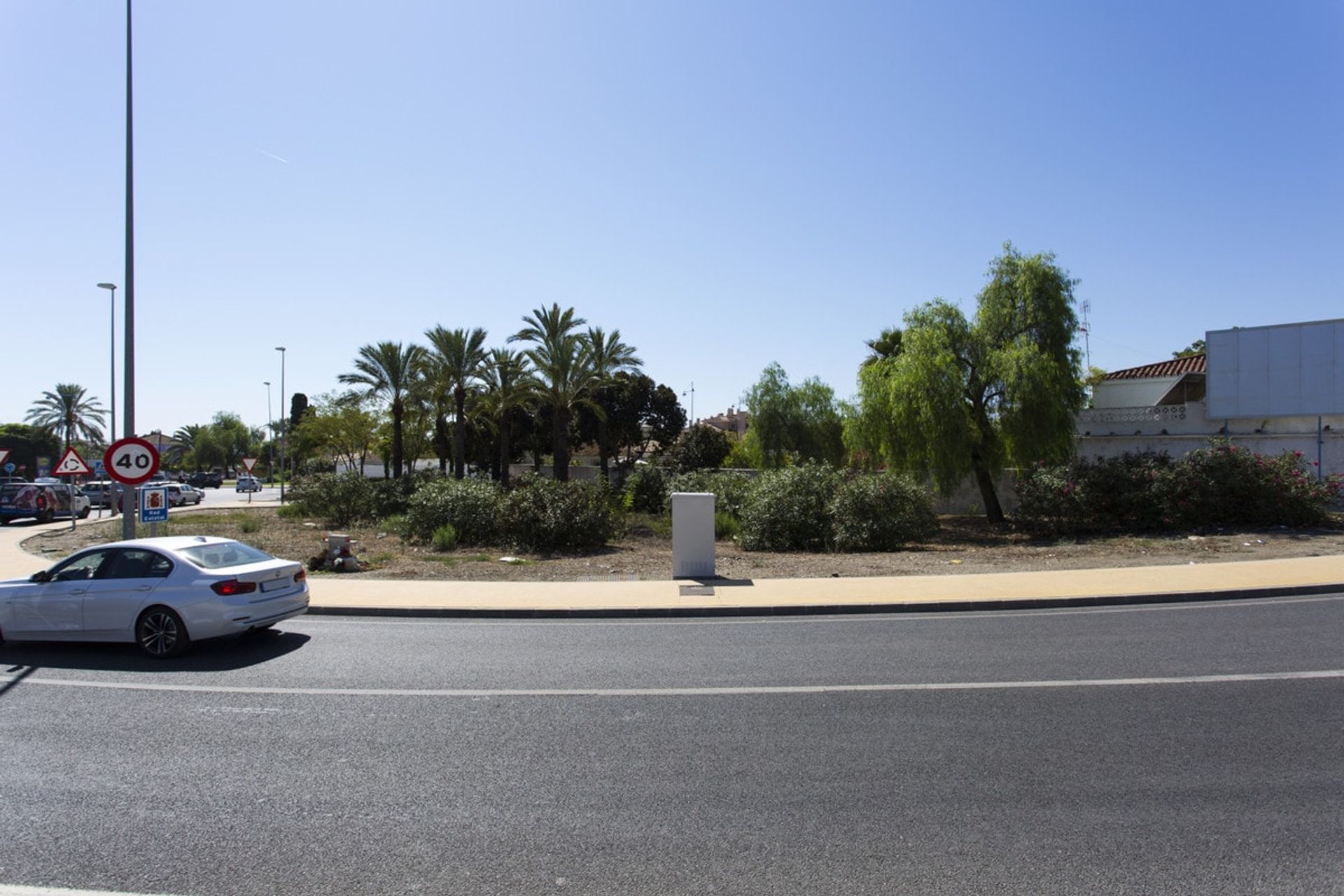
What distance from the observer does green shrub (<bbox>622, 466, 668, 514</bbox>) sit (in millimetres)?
32125

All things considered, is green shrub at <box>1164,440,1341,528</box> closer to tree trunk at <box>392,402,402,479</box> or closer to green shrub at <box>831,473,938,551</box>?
green shrub at <box>831,473,938,551</box>

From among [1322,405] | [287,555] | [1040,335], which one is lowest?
[287,555]

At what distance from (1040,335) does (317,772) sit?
82.7 feet

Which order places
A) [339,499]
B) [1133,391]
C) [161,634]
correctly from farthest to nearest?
[1133,391], [339,499], [161,634]

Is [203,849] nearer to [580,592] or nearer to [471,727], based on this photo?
[471,727]

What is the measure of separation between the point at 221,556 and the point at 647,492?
22996 mm

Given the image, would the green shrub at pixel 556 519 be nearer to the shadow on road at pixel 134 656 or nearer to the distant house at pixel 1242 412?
the shadow on road at pixel 134 656

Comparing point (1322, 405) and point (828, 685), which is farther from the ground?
point (1322, 405)

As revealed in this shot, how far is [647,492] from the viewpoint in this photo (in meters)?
32.4

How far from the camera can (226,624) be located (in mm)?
9125

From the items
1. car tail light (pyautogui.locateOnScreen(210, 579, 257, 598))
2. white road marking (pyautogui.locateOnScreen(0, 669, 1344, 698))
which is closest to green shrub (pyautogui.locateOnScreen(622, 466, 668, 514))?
car tail light (pyautogui.locateOnScreen(210, 579, 257, 598))

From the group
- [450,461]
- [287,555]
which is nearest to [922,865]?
[287,555]

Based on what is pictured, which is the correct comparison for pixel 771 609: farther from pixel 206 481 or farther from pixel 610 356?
pixel 206 481

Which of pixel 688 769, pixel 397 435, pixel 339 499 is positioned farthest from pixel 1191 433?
pixel 397 435
